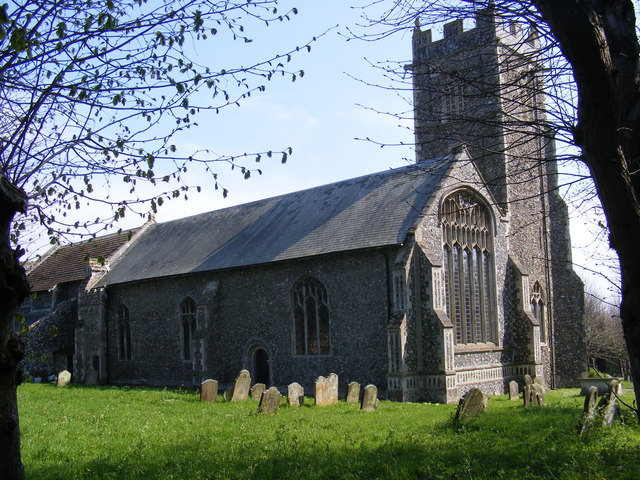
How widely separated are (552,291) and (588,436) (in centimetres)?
1696

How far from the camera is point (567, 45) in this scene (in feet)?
15.3

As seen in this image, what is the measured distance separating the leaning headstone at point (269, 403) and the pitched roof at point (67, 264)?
19.0 m

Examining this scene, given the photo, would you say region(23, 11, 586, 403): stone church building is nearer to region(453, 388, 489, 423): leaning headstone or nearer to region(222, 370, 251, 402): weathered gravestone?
region(222, 370, 251, 402): weathered gravestone

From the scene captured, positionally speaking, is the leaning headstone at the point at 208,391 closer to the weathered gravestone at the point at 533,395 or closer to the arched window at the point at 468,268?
the arched window at the point at 468,268

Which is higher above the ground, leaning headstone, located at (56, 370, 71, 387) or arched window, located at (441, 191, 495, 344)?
arched window, located at (441, 191, 495, 344)

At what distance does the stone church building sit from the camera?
1856 cm

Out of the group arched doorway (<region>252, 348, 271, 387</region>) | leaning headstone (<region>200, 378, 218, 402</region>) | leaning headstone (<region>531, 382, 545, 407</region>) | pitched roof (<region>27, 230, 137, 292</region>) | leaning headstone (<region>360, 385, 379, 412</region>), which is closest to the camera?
leaning headstone (<region>360, 385, 379, 412</region>)

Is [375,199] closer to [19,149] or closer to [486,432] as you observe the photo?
[486,432]

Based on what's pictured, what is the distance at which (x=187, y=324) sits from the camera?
25.3 metres

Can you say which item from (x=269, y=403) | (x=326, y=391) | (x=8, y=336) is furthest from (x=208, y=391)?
(x=8, y=336)

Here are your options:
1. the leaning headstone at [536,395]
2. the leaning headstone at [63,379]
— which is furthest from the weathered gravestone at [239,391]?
the leaning headstone at [63,379]

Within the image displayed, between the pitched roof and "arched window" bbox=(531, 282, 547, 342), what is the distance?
18959 millimetres

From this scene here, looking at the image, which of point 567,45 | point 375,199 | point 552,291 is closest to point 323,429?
point 567,45

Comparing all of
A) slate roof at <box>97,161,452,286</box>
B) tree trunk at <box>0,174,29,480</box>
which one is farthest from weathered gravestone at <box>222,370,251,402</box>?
tree trunk at <box>0,174,29,480</box>
